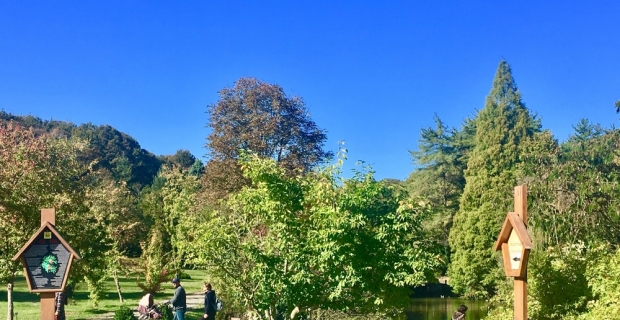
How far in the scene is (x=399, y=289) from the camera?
1137 centimetres

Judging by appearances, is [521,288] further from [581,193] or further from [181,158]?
[181,158]

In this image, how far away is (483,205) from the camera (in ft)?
102

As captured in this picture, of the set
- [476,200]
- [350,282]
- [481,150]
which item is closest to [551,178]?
[350,282]

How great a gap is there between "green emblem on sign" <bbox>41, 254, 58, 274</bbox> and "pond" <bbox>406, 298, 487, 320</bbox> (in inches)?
→ 829

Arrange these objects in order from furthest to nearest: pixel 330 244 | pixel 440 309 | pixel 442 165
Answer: pixel 442 165 → pixel 440 309 → pixel 330 244

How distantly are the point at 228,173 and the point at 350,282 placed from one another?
1580 cm

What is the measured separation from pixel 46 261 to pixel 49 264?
6 centimetres

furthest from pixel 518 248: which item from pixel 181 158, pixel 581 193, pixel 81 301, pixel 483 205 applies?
pixel 181 158

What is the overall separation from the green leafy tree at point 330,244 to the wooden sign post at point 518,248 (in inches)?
94.1

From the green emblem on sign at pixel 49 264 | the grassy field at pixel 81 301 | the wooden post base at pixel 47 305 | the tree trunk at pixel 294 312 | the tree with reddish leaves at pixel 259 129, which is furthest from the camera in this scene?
the tree with reddish leaves at pixel 259 129

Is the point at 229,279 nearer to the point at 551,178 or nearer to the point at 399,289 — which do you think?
the point at 399,289

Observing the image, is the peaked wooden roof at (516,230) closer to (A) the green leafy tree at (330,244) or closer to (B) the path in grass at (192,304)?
(A) the green leafy tree at (330,244)

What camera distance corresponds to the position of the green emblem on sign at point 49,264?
848 cm

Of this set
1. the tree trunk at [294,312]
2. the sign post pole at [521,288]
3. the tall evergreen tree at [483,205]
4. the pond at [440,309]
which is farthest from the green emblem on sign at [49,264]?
the tall evergreen tree at [483,205]
